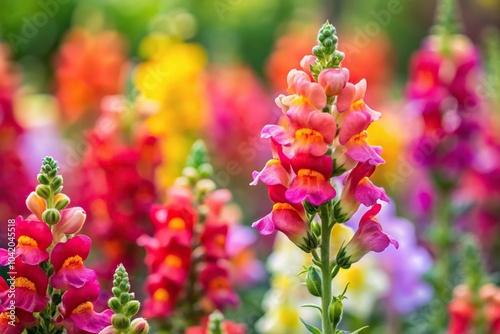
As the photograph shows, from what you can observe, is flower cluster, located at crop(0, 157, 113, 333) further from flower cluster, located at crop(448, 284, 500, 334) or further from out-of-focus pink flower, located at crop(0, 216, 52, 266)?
flower cluster, located at crop(448, 284, 500, 334)

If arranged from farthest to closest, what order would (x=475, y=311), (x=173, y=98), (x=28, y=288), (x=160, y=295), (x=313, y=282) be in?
(x=173, y=98), (x=475, y=311), (x=160, y=295), (x=313, y=282), (x=28, y=288)

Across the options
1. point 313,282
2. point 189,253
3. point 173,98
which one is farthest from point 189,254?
point 173,98

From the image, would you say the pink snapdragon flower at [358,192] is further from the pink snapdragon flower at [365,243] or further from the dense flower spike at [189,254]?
the dense flower spike at [189,254]

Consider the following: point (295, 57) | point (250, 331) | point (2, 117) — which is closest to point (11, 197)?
point (2, 117)

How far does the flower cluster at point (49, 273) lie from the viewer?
1619mm

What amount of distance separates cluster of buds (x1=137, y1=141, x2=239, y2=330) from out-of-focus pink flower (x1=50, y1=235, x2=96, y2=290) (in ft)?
1.94

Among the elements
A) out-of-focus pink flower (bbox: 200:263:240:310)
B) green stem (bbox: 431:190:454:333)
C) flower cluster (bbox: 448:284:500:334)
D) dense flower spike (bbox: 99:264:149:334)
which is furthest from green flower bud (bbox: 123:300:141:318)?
green stem (bbox: 431:190:454:333)

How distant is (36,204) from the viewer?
1.68 m

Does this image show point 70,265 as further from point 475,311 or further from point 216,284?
point 475,311

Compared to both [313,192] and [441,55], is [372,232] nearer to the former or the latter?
[313,192]

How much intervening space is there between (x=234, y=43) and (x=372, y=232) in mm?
4934

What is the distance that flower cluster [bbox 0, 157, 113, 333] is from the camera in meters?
1.62

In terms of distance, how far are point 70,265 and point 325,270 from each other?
0.50 metres

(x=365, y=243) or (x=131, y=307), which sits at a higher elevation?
(x=365, y=243)
